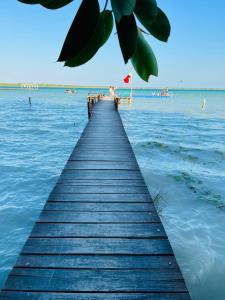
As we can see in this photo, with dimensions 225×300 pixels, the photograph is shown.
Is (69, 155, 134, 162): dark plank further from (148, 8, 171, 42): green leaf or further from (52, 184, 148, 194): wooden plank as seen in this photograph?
(148, 8, 171, 42): green leaf

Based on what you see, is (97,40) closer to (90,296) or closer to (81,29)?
(81,29)

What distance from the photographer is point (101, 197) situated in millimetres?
4188

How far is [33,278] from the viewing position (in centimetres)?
236

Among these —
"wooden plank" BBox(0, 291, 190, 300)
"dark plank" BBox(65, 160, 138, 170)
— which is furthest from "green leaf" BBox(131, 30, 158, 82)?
"dark plank" BBox(65, 160, 138, 170)

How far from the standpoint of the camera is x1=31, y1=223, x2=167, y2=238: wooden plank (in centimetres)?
307

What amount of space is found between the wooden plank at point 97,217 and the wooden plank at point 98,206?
12cm

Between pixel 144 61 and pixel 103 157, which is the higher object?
pixel 144 61

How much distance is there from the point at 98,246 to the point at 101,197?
136 centimetres

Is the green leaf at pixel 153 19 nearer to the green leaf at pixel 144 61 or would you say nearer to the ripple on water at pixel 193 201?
the green leaf at pixel 144 61

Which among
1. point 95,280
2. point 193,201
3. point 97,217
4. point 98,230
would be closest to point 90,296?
point 95,280

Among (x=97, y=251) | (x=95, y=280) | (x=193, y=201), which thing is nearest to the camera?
(x=95, y=280)

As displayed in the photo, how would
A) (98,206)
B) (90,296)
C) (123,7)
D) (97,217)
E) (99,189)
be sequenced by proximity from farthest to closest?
(99,189), (98,206), (97,217), (90,296), (123,7)

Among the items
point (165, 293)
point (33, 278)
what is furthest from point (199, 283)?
point (33, 278)

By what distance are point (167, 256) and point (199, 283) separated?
7.64 feet
